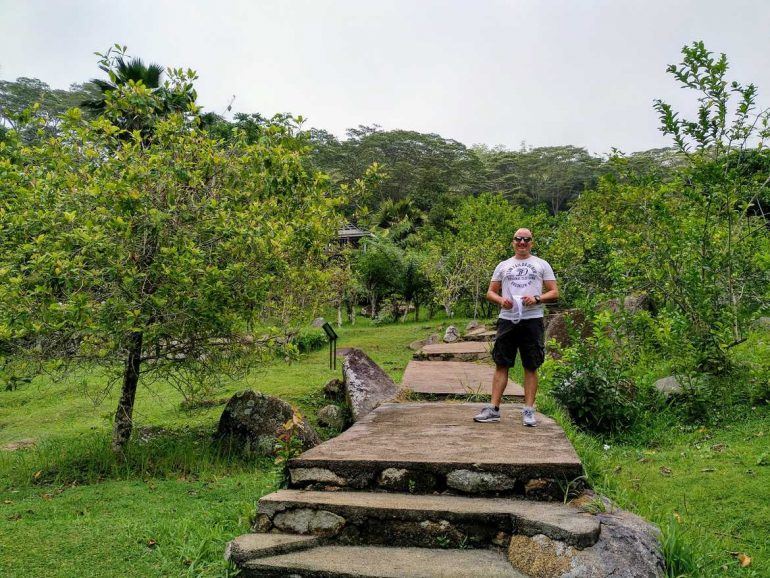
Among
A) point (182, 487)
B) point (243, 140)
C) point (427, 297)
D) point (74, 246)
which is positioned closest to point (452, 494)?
point (182, 487)

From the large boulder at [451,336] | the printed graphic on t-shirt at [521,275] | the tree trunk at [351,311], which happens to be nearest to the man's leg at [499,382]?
the printed graphic on t-shirt at [521,275]

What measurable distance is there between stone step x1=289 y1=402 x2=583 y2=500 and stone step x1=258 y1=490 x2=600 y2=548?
136 millimetres

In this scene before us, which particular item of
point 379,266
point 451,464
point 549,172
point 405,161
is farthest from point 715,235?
point 549,172

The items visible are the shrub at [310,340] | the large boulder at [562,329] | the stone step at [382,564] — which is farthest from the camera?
the shrub at [310,340]

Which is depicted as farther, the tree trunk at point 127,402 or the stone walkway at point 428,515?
the tree trunk at point 127,402

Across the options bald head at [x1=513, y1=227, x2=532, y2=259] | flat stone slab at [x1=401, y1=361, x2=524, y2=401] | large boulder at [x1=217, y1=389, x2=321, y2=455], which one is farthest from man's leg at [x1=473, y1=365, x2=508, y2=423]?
large boulder at [x1=217, y1=389, x2=321, y2=455]

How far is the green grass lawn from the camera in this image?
11.3 ft

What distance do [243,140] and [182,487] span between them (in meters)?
3.92

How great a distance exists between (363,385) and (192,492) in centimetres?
310

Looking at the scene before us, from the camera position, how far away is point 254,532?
3418 mm

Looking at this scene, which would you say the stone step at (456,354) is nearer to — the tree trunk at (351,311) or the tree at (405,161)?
the tree trunk at (351,311)

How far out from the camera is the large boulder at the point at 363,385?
7627mm

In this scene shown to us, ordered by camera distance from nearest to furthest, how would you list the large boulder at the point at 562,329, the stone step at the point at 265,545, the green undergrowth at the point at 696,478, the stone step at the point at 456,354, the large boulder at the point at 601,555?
the large boulder at the point at 601,555 < the stone step at the point at 265,545 < the green undergrowth at the point at 696,478 < the large boulder at the point at 562,329 < the stone step at the point at 456,354

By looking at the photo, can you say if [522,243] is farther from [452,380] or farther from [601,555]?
[452,380]
